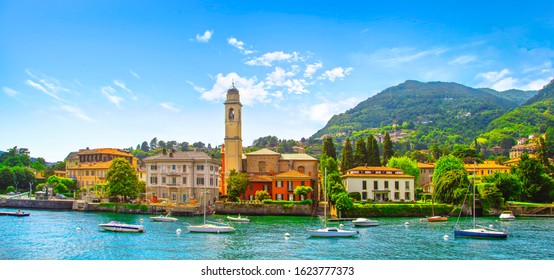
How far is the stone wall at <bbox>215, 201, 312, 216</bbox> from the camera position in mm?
54469

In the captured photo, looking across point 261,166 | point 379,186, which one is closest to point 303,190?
point 379,186

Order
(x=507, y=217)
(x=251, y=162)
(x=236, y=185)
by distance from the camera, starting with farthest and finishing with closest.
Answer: (x=251, y=162) < (x=236, y=185) < (x=507, y=217)

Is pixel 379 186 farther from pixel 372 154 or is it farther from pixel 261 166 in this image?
pixel 372 154

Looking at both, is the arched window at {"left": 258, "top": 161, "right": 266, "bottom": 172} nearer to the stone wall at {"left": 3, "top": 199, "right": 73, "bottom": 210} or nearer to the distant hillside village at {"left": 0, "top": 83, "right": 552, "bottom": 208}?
the distant hillside village at {"left": 0, "top": 83, "right": 552, "bottom": 208}

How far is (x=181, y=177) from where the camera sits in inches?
2436

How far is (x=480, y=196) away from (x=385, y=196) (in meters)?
10.2

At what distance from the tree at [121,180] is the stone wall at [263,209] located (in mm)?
12303

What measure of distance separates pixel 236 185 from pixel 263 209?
5934mm

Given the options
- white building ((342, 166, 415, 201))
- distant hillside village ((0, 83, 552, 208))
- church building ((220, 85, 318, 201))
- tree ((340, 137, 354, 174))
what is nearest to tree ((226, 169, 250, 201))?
distant hillside village ((0, 83, 552, 208))

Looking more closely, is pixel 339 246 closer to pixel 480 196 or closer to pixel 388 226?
pixel 388 226

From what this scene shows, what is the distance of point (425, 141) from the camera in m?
184

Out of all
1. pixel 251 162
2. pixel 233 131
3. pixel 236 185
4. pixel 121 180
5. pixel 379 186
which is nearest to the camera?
pixel 236 185

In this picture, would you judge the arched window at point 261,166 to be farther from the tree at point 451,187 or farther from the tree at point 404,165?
the tree at point 451,187

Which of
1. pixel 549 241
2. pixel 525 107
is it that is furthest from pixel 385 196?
pixel 525 107
